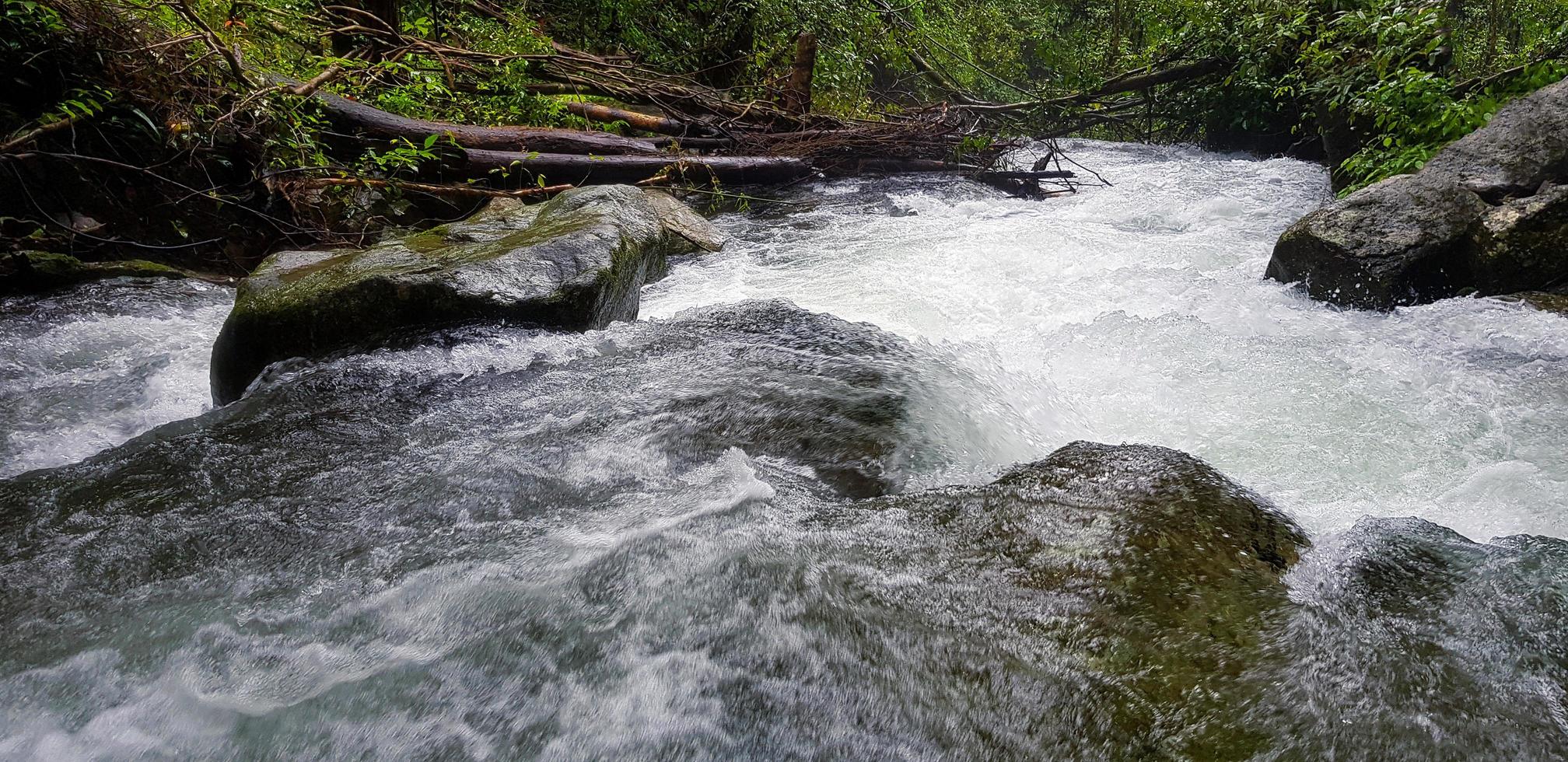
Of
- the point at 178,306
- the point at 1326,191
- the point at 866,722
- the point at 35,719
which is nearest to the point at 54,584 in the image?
the point at 35,719

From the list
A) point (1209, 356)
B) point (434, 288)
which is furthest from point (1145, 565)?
point (434, 288)

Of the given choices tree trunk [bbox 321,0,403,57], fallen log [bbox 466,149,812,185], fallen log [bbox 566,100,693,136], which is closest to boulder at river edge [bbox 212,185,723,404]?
fallen log [bbox 466,149,812,185]

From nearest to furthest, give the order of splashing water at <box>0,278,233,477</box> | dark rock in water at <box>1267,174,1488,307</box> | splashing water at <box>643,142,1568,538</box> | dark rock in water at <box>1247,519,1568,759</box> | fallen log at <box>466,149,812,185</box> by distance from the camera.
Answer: dark rock in water at <box>1247,519,1568,759</box> < splashing water at <box>643,142,1568,538</box> < splashing water at <box>0,278,233,477</box> < dark rock in water at <box>1267,174,1488,307</box> < fallen log at <box>466,149,812,185</box>

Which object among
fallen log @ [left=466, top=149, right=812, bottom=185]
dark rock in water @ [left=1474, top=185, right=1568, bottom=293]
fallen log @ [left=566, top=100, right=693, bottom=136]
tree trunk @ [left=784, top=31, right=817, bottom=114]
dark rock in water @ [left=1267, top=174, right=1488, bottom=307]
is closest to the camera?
dark rock in water @ [left=1474, top=185, right=1568, bottom=293]

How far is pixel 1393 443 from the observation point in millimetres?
2646

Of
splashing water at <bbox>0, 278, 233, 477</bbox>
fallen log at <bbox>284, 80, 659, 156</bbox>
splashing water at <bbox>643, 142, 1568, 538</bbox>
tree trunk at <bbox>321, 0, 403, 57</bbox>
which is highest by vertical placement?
tree trunk at <bbox>321, 0, 403, 57</bbox>

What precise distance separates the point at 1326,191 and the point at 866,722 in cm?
801

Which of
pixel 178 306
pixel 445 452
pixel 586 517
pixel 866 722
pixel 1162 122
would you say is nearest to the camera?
pixel 866 722

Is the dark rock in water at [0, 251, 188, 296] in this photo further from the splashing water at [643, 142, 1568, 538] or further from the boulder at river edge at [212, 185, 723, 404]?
the splashing water at [643, 142, 1568, 538]

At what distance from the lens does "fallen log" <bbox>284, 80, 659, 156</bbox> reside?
5.32 metres

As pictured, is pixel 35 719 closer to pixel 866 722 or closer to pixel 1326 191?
pixel 866 722

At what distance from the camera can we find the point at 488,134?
593cm

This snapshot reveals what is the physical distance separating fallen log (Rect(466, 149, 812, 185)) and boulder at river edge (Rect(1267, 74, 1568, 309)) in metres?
4.72

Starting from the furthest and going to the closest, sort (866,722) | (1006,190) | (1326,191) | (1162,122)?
(1162,122)
(1006,190)
(1326,191)
(866,722)
